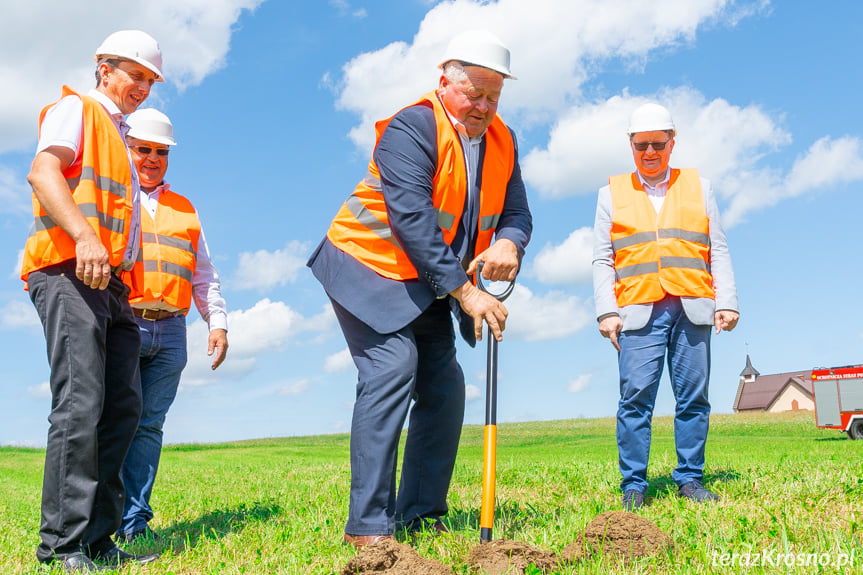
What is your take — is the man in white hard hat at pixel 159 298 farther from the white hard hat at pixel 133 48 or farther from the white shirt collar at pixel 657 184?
the white shirt collar at pixel 657 184

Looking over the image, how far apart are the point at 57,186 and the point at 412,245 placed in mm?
1728

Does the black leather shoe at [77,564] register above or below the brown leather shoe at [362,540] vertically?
below

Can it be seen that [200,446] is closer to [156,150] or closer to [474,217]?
[156,150]

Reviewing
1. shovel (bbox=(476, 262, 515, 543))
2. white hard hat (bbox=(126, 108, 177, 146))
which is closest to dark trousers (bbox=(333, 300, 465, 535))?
shovel (bbox=(476, 262, 515, 543))

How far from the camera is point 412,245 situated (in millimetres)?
3371

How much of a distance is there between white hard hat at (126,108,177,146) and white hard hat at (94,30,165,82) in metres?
0.85

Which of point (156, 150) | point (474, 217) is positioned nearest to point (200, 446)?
point (156, 150)

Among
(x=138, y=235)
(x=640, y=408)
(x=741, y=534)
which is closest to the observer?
(x=741, y=534)

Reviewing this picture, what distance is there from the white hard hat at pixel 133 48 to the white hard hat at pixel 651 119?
10.3ft

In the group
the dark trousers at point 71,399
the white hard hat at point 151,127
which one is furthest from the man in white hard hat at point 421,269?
the white hard hat at point 151,127

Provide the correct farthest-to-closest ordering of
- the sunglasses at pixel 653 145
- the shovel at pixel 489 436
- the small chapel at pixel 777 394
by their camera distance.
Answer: the small chapel at pixel 777 394 < the sunglasses at pixel 653 145 < the shovel at pixel 489 436

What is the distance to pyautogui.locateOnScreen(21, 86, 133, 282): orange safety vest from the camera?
3605mm

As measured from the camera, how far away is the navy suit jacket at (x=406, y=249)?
3.35 metres

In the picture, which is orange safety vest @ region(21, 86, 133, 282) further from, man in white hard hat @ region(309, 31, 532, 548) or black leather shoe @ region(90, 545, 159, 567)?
black leather shoe @ region(90, 545, 159, 567)
